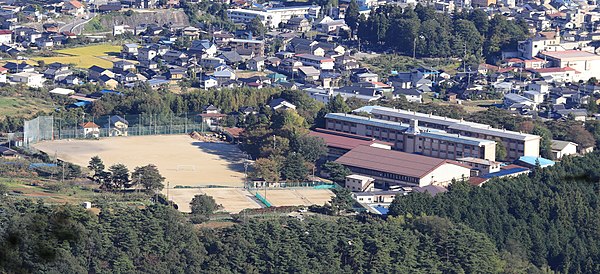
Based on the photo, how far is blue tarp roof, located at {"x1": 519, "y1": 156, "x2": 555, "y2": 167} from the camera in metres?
15.2

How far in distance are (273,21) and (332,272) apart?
13.8 metres

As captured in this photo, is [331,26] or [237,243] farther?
[331,26]

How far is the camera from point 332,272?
1209 centimetres

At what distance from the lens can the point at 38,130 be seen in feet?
54.2

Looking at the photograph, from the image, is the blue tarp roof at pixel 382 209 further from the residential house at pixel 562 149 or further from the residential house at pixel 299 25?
the residential house at pixel 299 25

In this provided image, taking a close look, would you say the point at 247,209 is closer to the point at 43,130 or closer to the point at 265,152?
the point at 265,152

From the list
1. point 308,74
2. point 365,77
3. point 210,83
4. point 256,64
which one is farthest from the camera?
point 256,64

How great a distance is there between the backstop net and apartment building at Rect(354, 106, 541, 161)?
345 cm

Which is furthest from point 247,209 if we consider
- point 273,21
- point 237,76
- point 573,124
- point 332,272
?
point 273,21

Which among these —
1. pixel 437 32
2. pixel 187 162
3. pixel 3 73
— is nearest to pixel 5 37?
pixel 3 73

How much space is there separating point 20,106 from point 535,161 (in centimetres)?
641

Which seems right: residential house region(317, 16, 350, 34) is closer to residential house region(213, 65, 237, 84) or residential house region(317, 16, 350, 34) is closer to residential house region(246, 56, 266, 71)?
residential house region(246, 56, 266, 71)

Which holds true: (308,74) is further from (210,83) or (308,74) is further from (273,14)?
(273,14)

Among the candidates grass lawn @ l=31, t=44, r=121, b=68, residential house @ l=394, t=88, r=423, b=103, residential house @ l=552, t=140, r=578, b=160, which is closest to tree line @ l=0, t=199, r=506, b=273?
residential house @ l=552, t=140, r=578, b=160
